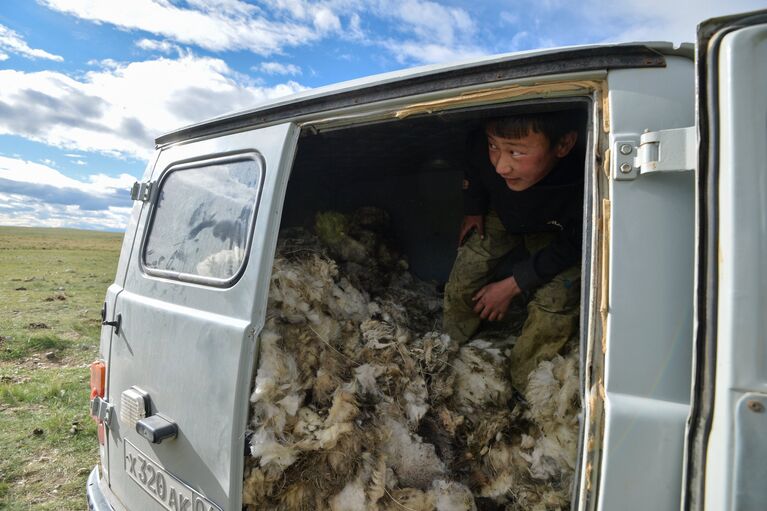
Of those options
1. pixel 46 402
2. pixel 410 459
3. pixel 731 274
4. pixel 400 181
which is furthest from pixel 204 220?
pixel 46 402

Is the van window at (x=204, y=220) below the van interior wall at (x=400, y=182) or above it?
below

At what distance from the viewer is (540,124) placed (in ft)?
6.17

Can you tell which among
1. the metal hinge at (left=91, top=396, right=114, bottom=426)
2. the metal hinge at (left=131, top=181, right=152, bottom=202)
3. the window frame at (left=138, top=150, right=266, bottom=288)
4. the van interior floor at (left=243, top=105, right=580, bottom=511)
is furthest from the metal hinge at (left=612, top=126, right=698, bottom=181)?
the metal hinge at (left=91, top=396, right=114, bottom=426)

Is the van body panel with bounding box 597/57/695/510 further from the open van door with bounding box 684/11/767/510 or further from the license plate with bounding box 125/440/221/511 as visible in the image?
the license plate with bounding box 125/440/221/511

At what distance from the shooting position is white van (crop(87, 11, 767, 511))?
0.90m

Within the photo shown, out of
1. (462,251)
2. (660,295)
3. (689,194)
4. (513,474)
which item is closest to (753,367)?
(660,295)

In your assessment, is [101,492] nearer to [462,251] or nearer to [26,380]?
[462,251]

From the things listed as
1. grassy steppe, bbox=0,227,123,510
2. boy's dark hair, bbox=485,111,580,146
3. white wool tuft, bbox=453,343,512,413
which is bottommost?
grassy steppe, bbox=0,227,123,510

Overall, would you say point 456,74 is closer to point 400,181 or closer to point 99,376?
point 99,376

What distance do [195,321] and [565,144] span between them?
1717mm

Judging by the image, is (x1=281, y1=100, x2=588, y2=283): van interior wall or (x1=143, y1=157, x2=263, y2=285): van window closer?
(x1=143, y1=157, x2=263, y2=285): van window

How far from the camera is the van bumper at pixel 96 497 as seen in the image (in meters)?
2.01

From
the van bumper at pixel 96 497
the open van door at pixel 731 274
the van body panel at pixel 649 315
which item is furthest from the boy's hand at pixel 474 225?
the van bumper at pixel 96 497

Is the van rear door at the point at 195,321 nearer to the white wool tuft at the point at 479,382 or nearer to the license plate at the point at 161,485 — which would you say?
the license plate at the point at 161,485
